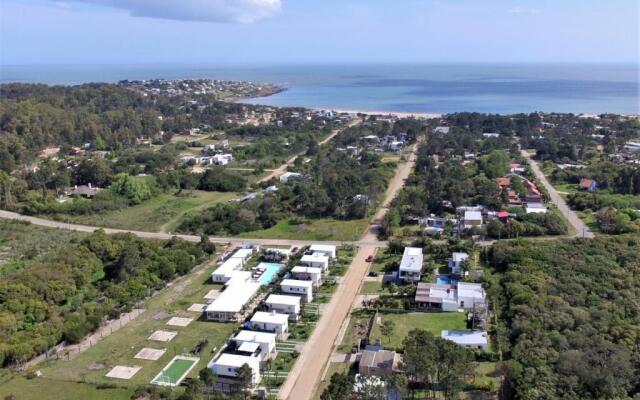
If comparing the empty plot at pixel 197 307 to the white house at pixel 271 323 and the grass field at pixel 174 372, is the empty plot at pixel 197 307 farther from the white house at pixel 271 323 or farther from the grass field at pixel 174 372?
the grass field at pixel 174 372

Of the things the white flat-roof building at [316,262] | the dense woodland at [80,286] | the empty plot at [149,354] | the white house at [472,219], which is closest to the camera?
the empty plot at [149,354]

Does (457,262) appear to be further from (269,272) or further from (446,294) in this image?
(269,272)

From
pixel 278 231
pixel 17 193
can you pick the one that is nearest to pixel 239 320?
pixel 278 231

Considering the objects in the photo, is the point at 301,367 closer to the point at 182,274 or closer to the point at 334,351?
the point at 334,351

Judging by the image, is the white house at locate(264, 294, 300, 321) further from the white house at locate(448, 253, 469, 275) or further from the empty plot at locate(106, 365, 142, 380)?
the white house at locate(448, 253, 469, 275)

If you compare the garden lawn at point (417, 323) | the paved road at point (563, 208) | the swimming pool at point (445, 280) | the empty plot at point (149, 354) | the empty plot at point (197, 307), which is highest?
the paved road at point (563, 208)

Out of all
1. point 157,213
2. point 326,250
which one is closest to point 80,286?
point 326,250

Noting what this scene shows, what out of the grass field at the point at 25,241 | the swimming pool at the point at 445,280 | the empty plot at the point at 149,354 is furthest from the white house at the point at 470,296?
the grass field at the point at 25,241
